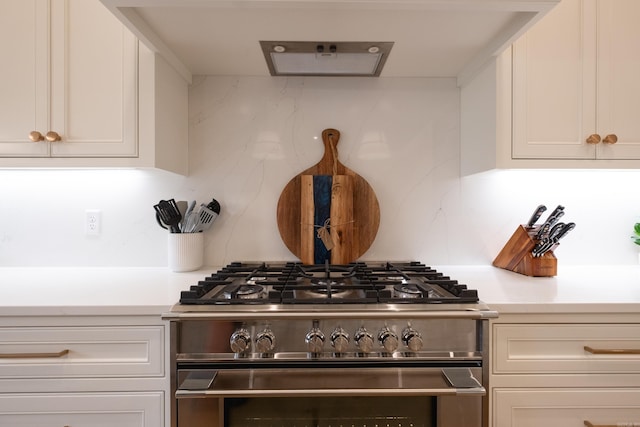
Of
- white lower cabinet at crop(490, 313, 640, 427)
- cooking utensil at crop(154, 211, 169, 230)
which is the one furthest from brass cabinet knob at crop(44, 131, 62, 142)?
white lower cabinet at crop(490, 313, 640, 427)

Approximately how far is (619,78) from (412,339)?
1289mm

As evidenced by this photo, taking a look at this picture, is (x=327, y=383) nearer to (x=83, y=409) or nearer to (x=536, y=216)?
(x=83, y=409)

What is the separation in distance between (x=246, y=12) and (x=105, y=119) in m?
0.64

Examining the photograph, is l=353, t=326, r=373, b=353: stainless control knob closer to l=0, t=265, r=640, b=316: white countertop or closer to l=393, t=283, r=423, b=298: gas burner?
l=393, t=283, r=423, b=298: gas burner

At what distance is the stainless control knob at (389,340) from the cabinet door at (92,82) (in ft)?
3.45

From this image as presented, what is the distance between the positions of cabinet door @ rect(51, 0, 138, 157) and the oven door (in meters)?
0.87

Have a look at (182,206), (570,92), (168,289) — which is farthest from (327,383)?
(570,92)

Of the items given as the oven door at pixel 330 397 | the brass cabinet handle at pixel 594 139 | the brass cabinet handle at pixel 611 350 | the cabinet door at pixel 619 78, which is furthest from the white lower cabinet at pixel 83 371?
the cabinet door at pixel 619 78

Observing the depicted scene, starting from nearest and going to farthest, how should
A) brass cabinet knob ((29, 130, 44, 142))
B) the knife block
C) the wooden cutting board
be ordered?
1. brass cabinet knob ((29, 130, 44, 142))
2. the knife block
3. the wooden cutting board

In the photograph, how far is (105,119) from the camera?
132cm

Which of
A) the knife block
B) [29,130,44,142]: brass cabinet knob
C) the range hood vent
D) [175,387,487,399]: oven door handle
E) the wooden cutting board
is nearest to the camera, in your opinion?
[175,387,487,399]: oven door handle

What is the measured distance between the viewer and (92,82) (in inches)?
51.9

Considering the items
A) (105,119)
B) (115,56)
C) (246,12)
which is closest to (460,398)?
(246,12)

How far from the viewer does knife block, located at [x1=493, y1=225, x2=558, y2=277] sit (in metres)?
1.43
